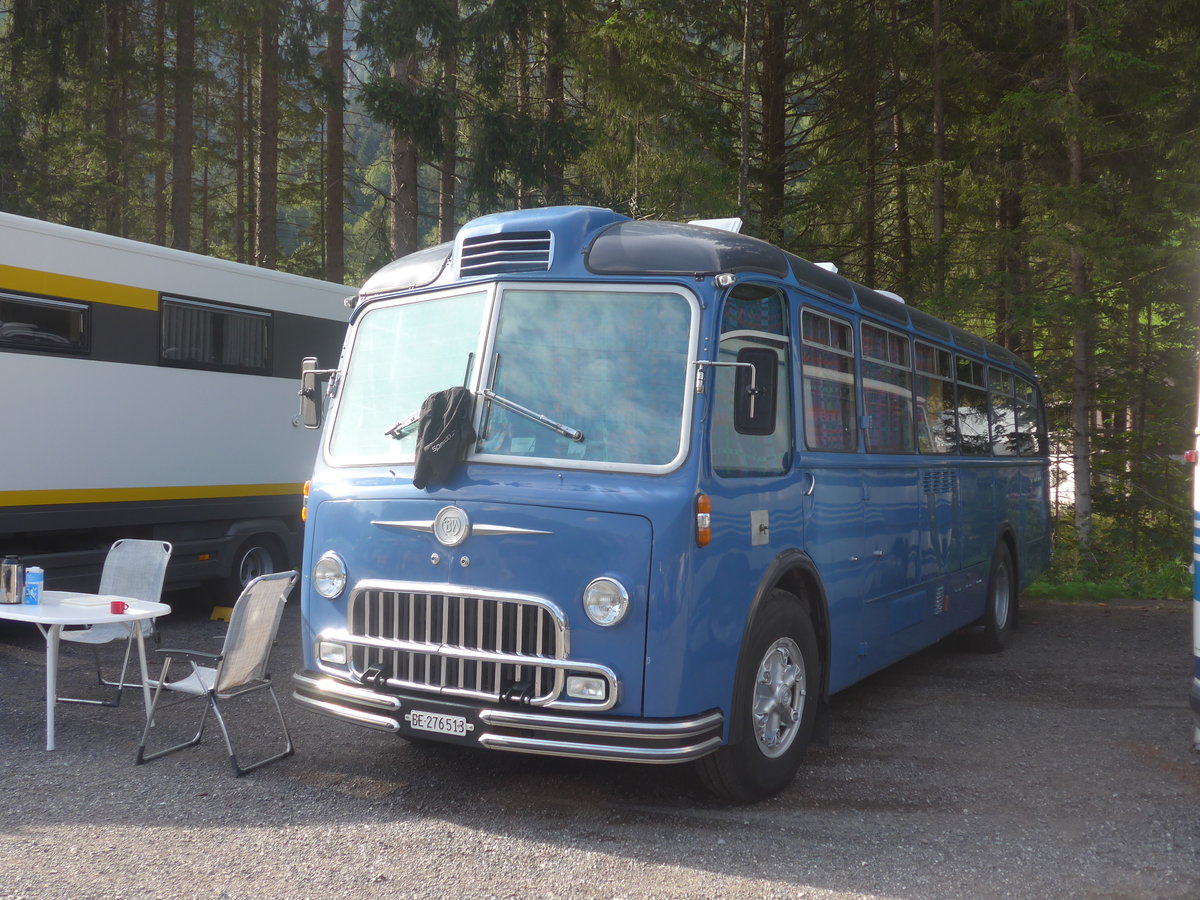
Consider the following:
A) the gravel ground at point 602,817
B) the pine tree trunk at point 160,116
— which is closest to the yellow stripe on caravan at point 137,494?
the gravel ground at point 602,817

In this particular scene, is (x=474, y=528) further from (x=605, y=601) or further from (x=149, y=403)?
(x=149, y=403)

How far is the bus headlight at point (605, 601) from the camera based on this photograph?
4.75 meters

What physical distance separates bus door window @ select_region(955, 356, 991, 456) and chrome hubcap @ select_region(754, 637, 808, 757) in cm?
393

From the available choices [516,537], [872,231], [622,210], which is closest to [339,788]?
[516,537]

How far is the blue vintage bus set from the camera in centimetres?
479

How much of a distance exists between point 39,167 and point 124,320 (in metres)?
12.9

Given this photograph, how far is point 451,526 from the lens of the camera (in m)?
5.10

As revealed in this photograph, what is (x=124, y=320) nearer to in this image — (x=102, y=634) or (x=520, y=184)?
(x=102, y=634)

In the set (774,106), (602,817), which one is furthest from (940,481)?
(774,106)

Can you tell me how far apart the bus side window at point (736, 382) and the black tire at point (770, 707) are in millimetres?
680

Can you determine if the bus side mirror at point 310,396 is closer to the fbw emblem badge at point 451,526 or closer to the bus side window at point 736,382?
the fbw emblem badge at point 451,526

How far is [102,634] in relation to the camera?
715cm

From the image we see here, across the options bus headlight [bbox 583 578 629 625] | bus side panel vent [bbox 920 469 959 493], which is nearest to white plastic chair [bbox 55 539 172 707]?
bus headlight [bbox 583 578 629 625]

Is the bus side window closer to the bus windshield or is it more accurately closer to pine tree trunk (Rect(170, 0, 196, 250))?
the bus windshield
